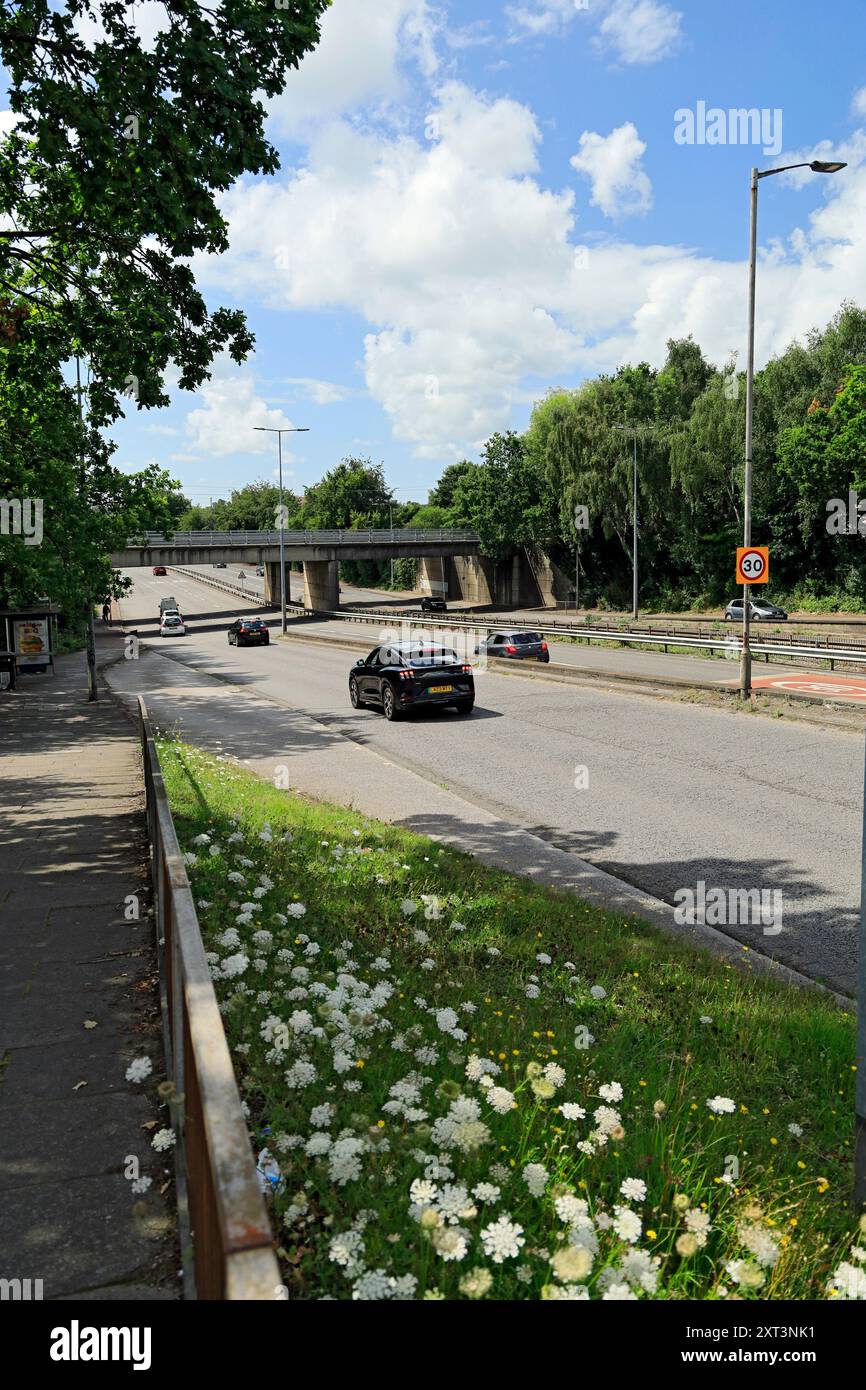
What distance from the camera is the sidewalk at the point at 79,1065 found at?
319 centimetres

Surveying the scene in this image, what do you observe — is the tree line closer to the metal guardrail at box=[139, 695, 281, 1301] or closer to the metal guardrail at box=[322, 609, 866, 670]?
the metal guardrail at box=[322, 609, 866, 670]

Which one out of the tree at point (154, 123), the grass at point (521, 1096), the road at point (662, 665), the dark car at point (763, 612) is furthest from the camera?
the dark car at point (763, 612)

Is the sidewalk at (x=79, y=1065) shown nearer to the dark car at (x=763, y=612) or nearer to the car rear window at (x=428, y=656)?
the car rear window at (x=428, y=656)

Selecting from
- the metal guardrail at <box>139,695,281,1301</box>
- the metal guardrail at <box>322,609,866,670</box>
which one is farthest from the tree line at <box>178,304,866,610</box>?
the metal guardrail at <box>139,695,281,1301</box>

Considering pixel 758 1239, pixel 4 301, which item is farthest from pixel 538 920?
pixel 4 301

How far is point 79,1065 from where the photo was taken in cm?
452

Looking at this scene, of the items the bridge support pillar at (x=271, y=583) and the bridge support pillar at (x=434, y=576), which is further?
the bridge support pillar at (x=434, y=576)

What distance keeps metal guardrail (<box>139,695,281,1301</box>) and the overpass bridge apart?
62.5m

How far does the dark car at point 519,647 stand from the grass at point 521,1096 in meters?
23.4

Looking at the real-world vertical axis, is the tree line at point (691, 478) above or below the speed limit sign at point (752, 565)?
above

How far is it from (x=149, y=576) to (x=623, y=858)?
140 metres

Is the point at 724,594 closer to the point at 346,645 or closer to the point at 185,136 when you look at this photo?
the point at 346,645

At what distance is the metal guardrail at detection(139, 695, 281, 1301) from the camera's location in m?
1.85

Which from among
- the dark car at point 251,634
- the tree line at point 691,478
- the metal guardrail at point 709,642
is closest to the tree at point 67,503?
the metal guardrail at point 709,642
